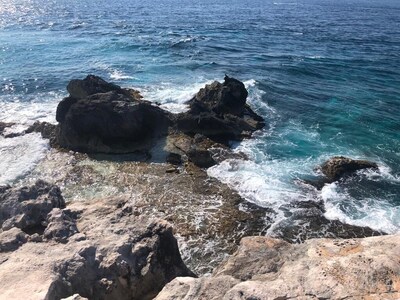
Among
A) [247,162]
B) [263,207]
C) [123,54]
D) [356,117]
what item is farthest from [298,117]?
[123,54]

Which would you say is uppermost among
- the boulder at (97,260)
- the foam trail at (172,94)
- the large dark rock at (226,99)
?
the boulder at (97,260)

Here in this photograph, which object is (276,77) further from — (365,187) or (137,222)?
(137,222)

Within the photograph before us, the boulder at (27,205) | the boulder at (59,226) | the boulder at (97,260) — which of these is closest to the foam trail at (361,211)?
the boulder at (97,260)

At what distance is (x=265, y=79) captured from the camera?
5025cm

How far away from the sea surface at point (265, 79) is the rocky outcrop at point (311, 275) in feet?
41.8

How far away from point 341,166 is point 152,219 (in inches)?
716

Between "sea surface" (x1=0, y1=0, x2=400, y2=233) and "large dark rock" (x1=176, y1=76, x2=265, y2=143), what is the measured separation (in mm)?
1652

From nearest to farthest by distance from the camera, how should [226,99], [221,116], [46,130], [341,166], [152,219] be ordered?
[152,219]
[341,166]
[46,130]
[221,116]
[226,99]

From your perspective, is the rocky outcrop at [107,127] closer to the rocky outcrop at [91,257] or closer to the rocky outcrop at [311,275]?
the rocky outcrop at [91,257]

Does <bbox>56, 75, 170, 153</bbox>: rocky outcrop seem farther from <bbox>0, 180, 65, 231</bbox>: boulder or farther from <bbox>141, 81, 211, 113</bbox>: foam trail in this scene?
<bbox>0, 180, 65, 231</bbox>: boulder

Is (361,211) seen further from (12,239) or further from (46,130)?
(46,130)

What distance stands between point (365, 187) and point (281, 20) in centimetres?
8208

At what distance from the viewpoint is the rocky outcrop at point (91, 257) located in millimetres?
11422

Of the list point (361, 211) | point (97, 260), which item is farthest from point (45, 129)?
point (361, 211)
